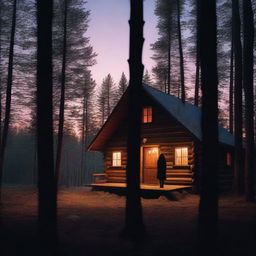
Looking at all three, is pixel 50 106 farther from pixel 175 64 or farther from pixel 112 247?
pixel 175 64

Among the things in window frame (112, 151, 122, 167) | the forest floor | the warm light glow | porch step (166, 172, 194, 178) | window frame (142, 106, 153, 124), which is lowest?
the forest floor

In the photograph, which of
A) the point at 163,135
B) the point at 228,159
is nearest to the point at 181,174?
the point at 163,135

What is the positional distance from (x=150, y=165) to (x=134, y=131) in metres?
11.8

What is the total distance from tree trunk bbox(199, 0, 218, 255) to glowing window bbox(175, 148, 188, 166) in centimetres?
1189

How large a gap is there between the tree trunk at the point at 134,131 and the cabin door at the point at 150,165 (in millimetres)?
11411

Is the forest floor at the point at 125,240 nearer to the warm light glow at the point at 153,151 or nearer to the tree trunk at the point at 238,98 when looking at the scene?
the tree trunk at the point at 238,98

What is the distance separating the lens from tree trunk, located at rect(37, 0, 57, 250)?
529 cm

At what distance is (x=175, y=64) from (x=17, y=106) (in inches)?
637

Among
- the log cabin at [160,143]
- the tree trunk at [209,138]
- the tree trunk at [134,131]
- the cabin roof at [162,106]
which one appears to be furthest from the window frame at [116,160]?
the tree trunk at [209,138]

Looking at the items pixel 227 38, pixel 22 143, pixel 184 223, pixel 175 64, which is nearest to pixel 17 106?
pixel 175 64

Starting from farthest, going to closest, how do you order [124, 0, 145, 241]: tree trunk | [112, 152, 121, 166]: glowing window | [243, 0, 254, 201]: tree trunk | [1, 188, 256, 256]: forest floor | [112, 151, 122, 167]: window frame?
[112, 152, 121, 166]: glowing window, [112, 151, 122, 167]: window frame, [243, 0, 254, 201]: tree trunk, [124, 0, 145, 241]: tree trunk, [1, 188, 256, 256]: forest floor

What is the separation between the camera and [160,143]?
1778 cm

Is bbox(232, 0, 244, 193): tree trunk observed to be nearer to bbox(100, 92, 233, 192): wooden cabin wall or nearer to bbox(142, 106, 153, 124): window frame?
bbox(100, 92, 233, 192): wooden cabin wall

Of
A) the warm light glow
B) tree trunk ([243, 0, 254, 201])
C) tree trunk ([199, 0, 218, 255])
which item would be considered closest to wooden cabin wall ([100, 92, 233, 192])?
the warm light glow
